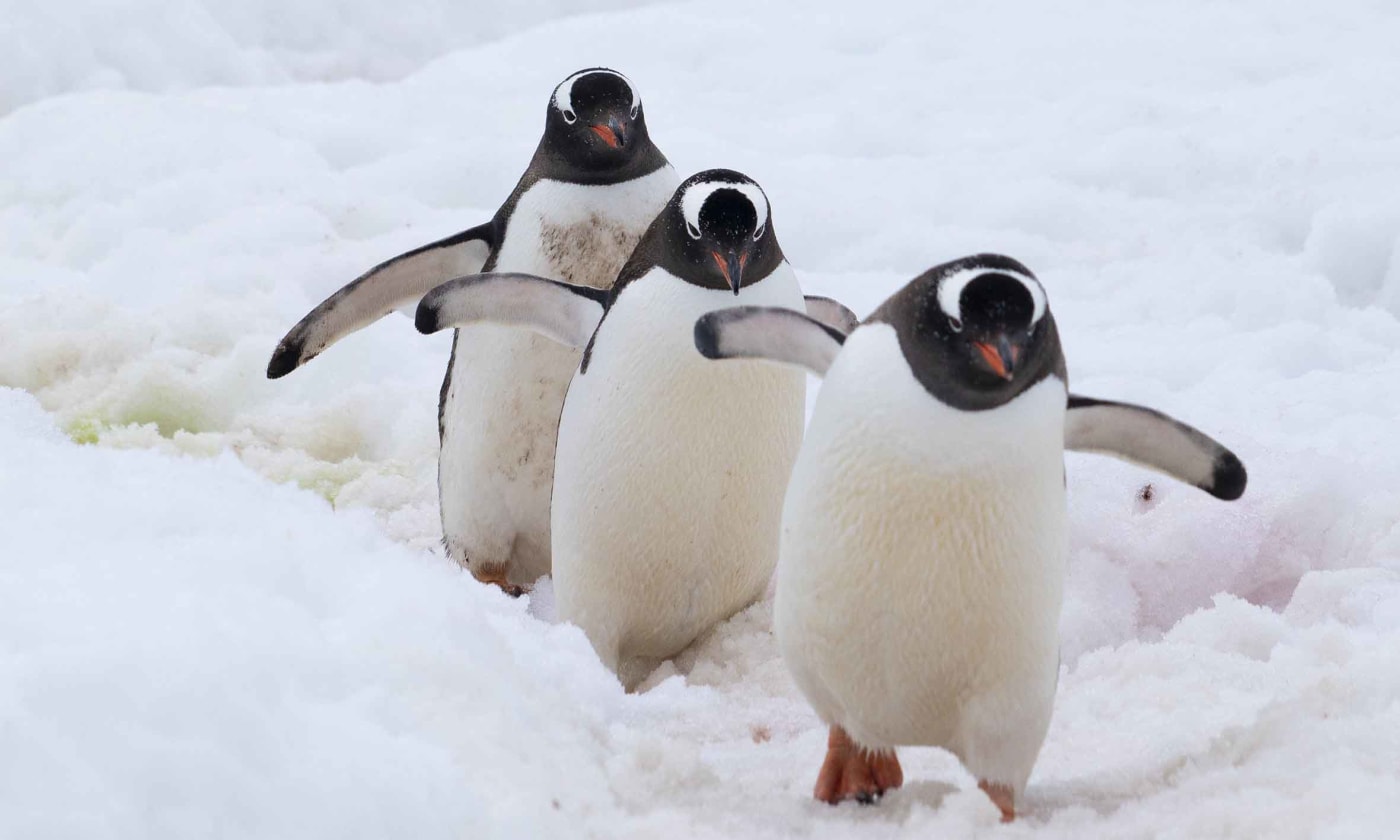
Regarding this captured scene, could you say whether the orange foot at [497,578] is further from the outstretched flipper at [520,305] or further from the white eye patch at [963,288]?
the white eye patch at [963,288]

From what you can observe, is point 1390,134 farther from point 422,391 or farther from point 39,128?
point 39,128

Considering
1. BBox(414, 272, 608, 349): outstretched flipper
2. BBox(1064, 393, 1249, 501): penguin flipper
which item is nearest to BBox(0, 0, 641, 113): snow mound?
BBox(414, 272, 608, 349): outstretched flipper

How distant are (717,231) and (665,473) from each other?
1.47ft

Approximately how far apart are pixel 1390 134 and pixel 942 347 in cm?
425

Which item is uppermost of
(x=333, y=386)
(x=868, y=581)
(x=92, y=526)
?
(x=92, y=526)

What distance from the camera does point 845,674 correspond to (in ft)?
6.61

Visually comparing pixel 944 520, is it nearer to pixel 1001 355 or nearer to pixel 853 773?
pixel 1001 355

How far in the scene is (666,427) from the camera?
2.59m

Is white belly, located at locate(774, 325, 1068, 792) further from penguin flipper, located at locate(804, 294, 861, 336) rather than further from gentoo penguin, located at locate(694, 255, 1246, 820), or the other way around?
penguin flipper, located at locate(804, 294, 861, 336)

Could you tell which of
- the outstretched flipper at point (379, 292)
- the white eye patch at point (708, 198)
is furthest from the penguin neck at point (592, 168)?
the white eye patch at point (708, 198)

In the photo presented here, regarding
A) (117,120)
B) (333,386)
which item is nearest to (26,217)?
(117,120)

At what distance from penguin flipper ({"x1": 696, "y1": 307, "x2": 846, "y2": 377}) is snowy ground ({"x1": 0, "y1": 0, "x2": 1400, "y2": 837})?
462 millimetres

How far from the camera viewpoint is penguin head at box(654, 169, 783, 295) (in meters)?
2.44

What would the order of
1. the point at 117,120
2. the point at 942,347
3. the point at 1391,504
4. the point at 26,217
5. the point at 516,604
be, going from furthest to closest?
the point at 117,120 → the point at 26,217 → the point at 1391,504 → the point at 516,604 → the point at 942,347
